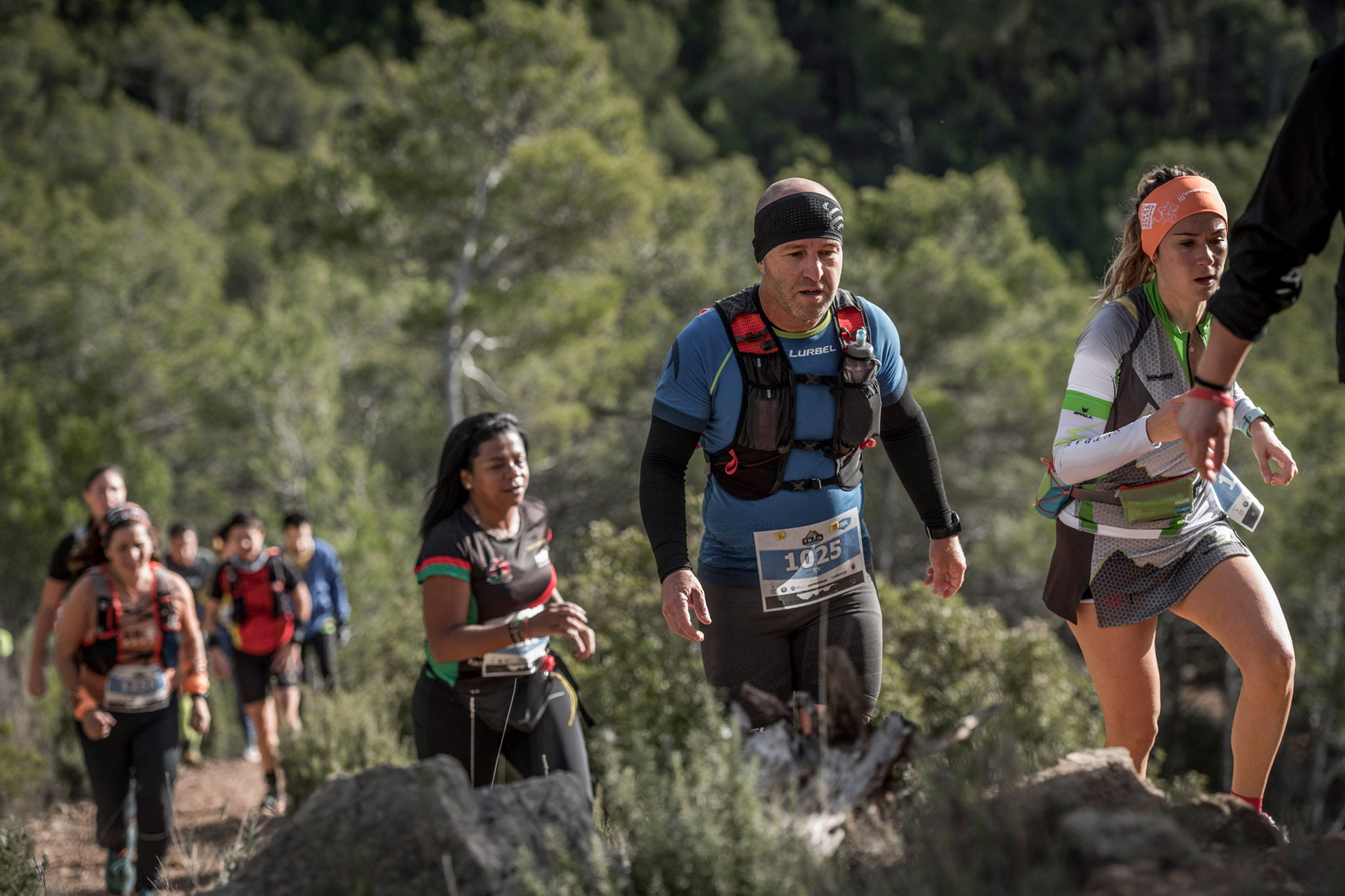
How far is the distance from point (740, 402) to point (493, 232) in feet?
57.7

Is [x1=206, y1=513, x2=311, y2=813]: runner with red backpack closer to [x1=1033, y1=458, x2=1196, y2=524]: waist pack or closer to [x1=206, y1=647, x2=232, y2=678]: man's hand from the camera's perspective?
[x1=206, y1=647, x2=232, y2=678]: man's hand

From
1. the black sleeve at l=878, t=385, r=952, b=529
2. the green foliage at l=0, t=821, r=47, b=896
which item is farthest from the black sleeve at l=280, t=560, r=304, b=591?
the black sleeve at l=878, t=385, r=952, b=529

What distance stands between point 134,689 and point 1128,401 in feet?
12.7

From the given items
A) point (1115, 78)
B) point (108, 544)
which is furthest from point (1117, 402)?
point (1115, 78)

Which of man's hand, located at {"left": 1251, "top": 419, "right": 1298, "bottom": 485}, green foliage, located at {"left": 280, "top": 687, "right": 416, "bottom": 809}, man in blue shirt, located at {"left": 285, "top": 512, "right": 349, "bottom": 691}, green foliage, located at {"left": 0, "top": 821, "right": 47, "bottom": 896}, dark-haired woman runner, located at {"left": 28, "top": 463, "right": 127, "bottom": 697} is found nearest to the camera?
man's hand, located at {"left": 1251, "top": 419, "right": 1298, "bottom": 485}

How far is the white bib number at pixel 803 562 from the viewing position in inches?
120

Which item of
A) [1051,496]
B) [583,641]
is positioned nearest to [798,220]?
[1051,496]

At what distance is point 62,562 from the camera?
566 centimetres

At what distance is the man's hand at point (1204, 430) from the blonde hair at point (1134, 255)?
2.89 feet

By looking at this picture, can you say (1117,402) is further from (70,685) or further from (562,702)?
(70,685)

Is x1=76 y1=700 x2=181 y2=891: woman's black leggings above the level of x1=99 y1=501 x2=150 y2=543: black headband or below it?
below

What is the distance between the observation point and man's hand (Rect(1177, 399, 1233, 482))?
2.36 metres

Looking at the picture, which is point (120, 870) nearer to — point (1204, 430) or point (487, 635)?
point (487, 635)

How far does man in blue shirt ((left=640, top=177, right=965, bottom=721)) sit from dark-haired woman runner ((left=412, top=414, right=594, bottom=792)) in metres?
0.55
